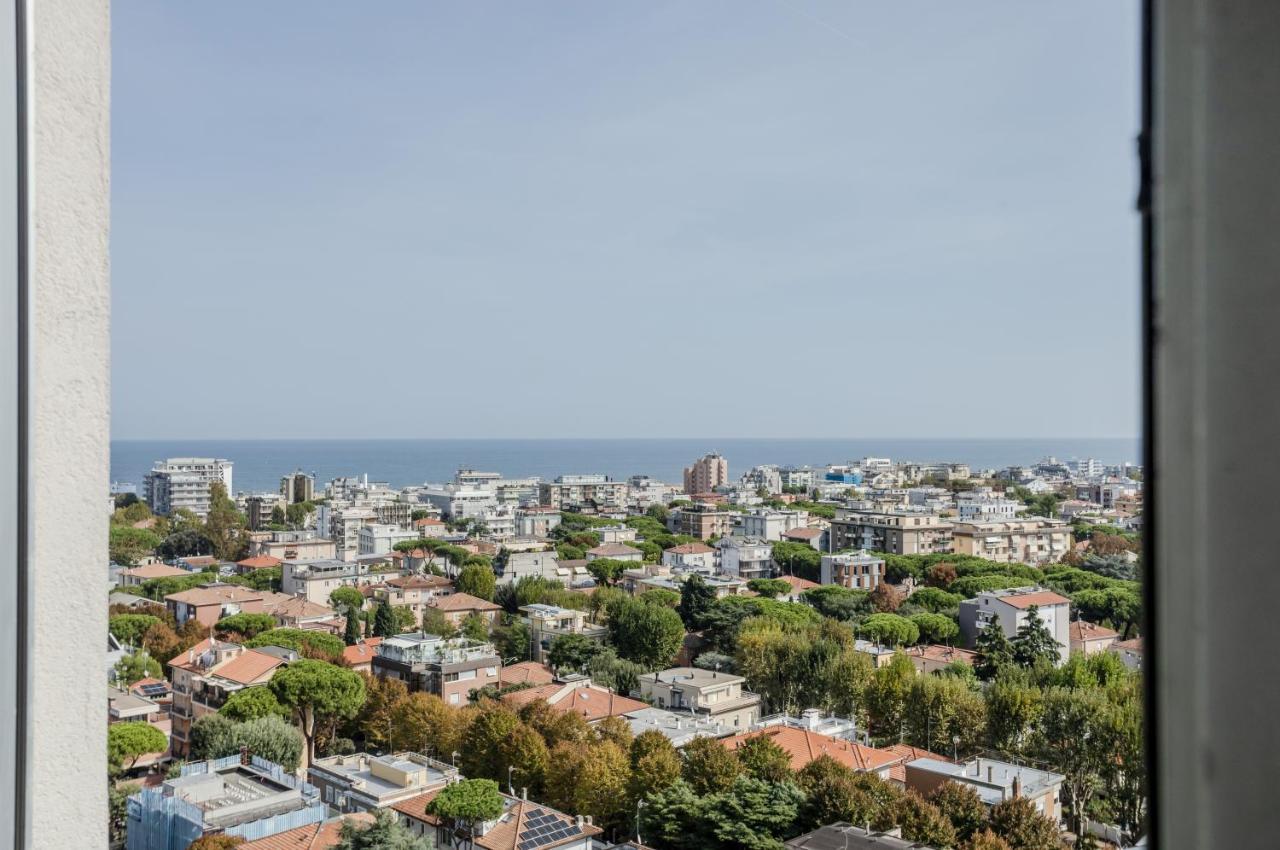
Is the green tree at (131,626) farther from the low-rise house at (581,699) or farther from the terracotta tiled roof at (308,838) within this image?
the low-rise house at (581,699)

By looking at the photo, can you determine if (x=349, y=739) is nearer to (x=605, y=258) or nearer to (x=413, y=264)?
(x=413, y=264)

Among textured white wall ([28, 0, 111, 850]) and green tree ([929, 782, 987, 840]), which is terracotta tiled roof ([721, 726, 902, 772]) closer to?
green tree ([929, 782, 987, 840])

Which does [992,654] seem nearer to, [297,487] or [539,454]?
[539,454]

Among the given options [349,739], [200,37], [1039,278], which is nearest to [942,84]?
[1039,278]

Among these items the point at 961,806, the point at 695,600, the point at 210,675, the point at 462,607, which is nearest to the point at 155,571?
the point at 210,675

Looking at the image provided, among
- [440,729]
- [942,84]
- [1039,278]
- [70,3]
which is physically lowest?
[440,729]

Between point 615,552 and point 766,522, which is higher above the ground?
point 766,522
